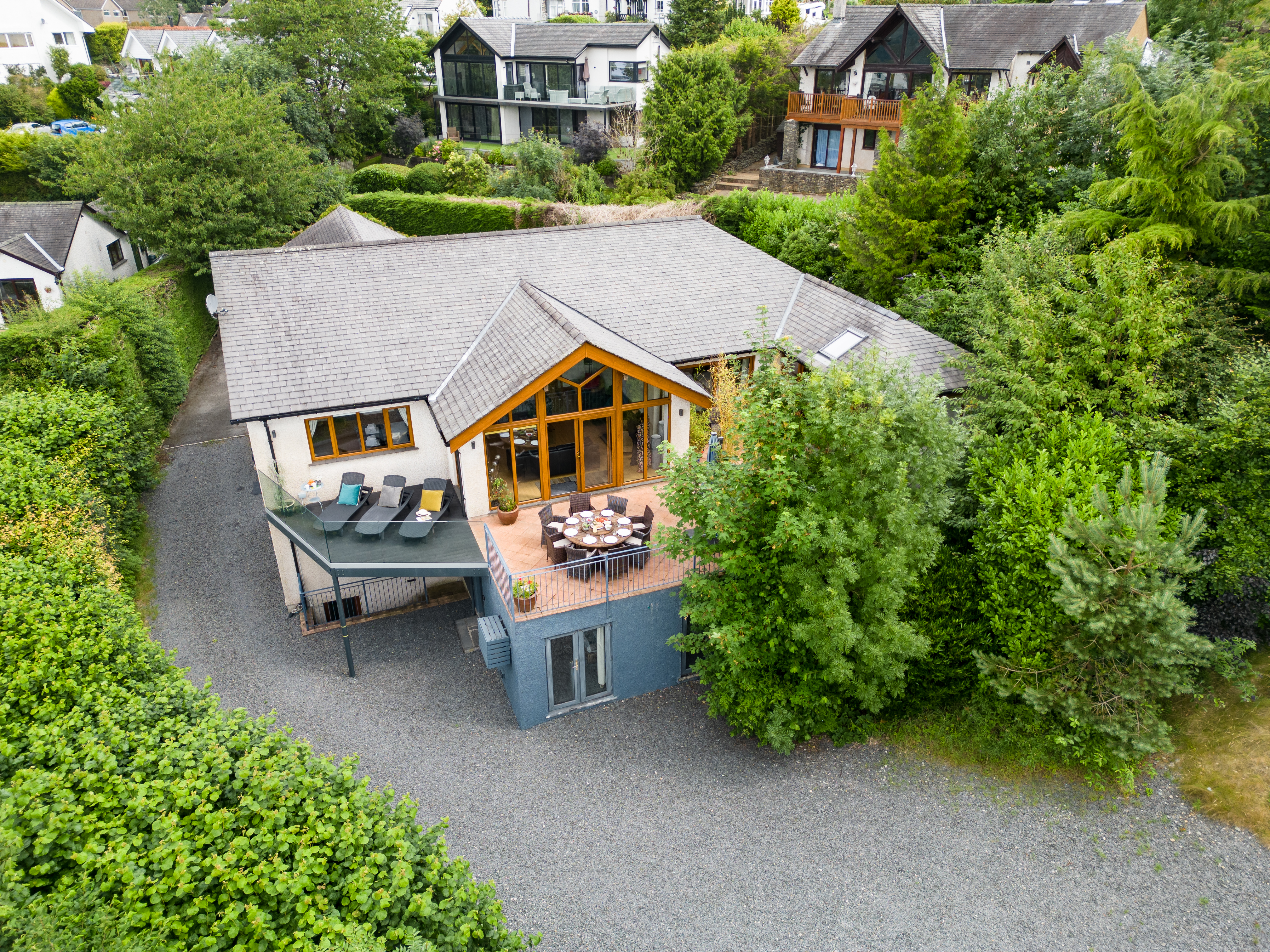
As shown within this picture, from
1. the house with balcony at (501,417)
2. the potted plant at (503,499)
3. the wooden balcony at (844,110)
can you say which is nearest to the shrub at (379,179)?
the wooden balcony at (844,110)

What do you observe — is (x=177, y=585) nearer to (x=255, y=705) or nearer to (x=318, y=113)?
(x=255, y=705)

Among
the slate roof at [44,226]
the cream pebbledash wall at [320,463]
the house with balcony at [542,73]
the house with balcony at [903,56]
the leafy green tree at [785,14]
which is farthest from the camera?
the leafy green tree at [785,14]

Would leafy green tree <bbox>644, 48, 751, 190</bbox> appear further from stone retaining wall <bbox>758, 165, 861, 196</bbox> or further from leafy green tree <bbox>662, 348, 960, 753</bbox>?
leafy green tree <bbox>662, 348, 960, 753</bbox>

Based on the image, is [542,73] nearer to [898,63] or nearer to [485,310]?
[898,63]

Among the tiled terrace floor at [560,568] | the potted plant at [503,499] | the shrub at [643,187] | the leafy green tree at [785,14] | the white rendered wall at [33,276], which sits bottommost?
the tiled terrace floor at [560,568]

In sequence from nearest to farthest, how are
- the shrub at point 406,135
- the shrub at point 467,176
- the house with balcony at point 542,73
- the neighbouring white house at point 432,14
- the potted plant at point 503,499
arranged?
the potted plant at point 503,499 → the shrub at point 467,176 → the house with balcony at point 542,73 → the shrub at point 406,135 → the neighbouring white house at point 432,14

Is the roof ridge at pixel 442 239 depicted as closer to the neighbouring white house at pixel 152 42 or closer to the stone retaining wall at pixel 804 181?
the stone retaining wall at pixel 804 181

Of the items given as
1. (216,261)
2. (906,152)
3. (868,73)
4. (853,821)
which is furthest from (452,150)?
(853,821)
